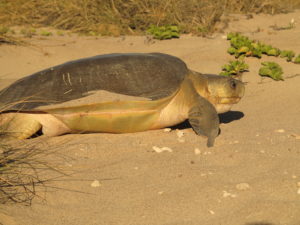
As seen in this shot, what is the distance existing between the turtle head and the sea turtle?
0.21 metres

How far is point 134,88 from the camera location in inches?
138

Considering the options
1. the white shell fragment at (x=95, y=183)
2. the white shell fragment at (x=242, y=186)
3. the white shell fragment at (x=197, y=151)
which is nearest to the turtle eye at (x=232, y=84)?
the white shell fragment at (x=197, y=151)

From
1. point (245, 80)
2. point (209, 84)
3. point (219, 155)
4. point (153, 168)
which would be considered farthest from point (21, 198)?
point (245, 80)

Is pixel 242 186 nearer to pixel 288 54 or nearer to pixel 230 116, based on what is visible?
pixel 230 116

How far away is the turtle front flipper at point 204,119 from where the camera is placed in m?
3.31

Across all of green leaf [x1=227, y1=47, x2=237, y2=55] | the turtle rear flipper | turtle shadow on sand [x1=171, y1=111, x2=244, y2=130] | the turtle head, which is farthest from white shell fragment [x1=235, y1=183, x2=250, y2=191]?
green leaf [x1=227, y1=47, x2=237, y2=55]

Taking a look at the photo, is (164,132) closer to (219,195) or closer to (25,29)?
(219,195)

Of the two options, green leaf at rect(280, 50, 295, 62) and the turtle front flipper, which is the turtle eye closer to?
the turtle front flipper

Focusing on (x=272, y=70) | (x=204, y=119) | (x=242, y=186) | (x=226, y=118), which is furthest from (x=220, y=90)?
(x=242, y=186)

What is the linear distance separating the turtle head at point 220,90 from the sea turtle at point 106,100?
0.70 ft

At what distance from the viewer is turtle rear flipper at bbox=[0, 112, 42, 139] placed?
11.4ft

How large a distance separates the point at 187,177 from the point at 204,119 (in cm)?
102

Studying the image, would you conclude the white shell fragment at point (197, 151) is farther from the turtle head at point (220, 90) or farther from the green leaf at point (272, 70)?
the green leaf at point (272, 70)

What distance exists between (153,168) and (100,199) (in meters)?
0.53
